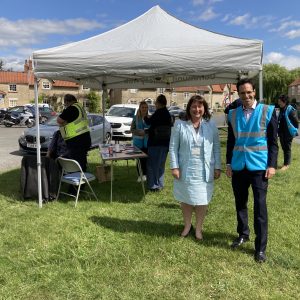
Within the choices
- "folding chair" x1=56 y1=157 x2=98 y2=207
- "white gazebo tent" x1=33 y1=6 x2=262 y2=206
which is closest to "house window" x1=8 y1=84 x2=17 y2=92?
"folding chair" x1=56 y1=157 x2=98 y2=207

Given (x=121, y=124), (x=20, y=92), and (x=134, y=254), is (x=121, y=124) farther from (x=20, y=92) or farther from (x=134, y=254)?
(x=20, y=92)

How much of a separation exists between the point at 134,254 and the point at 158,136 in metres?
2.89

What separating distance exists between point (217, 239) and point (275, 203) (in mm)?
2158

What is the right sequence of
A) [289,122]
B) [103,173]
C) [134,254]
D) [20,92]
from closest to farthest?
[134,254] → [103,173] → [289,122] → [20,92]

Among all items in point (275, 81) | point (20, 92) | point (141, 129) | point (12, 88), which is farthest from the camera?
point (275, 81)

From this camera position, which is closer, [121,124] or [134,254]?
[134,254]

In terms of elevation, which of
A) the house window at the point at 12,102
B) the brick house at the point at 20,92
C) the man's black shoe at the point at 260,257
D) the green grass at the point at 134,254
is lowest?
the green grass at the point at 134,254

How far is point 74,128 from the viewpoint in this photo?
649 centimetres

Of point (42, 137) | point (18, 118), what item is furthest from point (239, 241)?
point (18, 118)

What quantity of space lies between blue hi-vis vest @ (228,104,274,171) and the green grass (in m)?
1.06

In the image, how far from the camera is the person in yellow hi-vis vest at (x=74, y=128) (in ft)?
21.1

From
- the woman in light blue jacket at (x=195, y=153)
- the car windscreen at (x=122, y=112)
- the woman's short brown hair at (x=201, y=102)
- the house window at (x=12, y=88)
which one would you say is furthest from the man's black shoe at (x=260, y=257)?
the house window at (x=12, y=88)

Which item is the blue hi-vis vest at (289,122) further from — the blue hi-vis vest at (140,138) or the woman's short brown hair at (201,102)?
the woman's short brown hair at (201,102)

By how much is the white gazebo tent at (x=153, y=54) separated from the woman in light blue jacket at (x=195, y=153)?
106cm
